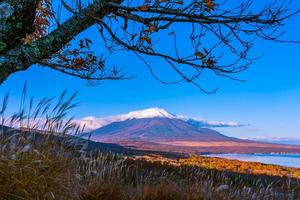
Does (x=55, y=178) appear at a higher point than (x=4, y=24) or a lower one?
lower

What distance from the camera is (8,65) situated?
5.73 meters

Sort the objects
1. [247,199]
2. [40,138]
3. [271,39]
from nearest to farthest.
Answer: [271,39]
[40,138]
[247,199]

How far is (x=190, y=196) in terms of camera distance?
671cm

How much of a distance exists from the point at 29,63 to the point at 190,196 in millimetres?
2868

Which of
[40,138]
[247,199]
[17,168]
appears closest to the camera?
[17,168]

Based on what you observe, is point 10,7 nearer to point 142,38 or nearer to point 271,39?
point 142,38

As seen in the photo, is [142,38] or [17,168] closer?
[17,168]

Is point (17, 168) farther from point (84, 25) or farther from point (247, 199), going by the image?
point (247, 199)

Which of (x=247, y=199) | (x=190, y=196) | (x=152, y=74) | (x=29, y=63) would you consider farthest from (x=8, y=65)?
(x=247, y=199)

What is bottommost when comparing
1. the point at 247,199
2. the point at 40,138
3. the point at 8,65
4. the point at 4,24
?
the point at 247,199

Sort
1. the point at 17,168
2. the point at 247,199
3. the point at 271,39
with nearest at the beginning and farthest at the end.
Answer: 1. the point at 17,168
2. the point at 271,39
3. the point at 247,199

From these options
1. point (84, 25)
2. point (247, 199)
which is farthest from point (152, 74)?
point (247, 199)

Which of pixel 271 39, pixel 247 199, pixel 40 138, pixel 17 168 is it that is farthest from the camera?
pixel 247 199

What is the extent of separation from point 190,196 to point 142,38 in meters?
2.33
